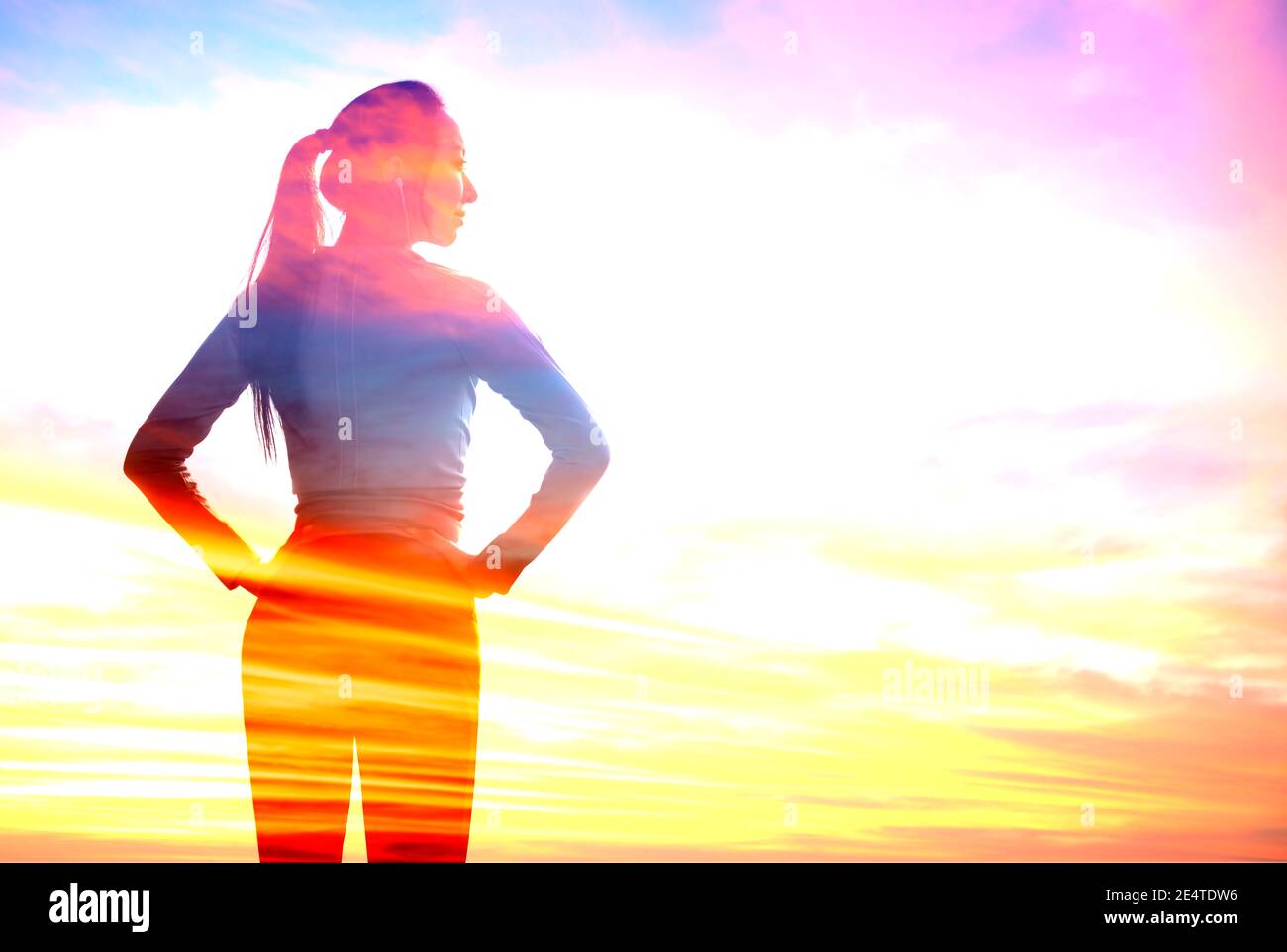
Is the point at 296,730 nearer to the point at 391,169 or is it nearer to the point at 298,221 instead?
the point at 298,221

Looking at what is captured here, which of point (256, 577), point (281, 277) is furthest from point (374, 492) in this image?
point (281, 277)

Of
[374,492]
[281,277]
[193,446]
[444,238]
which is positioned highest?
[444,238]

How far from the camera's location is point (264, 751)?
371cm

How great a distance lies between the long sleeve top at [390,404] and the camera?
3602 millimetres

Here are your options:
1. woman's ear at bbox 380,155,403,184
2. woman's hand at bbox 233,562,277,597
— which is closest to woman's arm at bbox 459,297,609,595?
woman's ear at bbox 380,155,403,184

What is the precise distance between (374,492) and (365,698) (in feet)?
2.15

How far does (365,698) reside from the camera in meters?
3.60

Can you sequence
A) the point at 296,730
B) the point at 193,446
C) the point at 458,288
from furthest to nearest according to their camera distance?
the point at 193,446 → the point at 458,288 → the point at 296,730

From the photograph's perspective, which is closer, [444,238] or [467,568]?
[467,568]

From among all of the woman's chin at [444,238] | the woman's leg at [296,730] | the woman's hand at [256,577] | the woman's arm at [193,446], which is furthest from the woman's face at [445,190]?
the woman's leg at [296,730]
